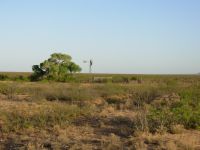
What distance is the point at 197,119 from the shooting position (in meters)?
A: 14.5

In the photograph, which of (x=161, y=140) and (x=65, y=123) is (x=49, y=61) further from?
(x=161, y=140)

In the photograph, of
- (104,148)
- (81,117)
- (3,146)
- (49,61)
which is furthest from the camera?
(49,61)

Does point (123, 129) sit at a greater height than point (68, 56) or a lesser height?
lesser

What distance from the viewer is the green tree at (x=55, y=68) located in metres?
48.8

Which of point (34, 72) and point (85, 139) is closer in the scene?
point (85, 139)

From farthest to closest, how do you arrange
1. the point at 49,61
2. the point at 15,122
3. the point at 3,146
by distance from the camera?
the point at 49,61 < the point at 15,122 < the point at 3,146

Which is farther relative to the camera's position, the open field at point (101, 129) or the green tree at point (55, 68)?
the green tree at point (55, 68)

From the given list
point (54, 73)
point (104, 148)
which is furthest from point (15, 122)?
point (54, 73)

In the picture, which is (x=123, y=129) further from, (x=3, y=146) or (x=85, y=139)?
(x=3, y=146)

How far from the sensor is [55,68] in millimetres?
48719

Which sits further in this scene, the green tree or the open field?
the green tree

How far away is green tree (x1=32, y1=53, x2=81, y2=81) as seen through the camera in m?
48.8

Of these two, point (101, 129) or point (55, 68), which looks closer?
point (101, 129)

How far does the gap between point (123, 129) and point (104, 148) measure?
2672 mm
